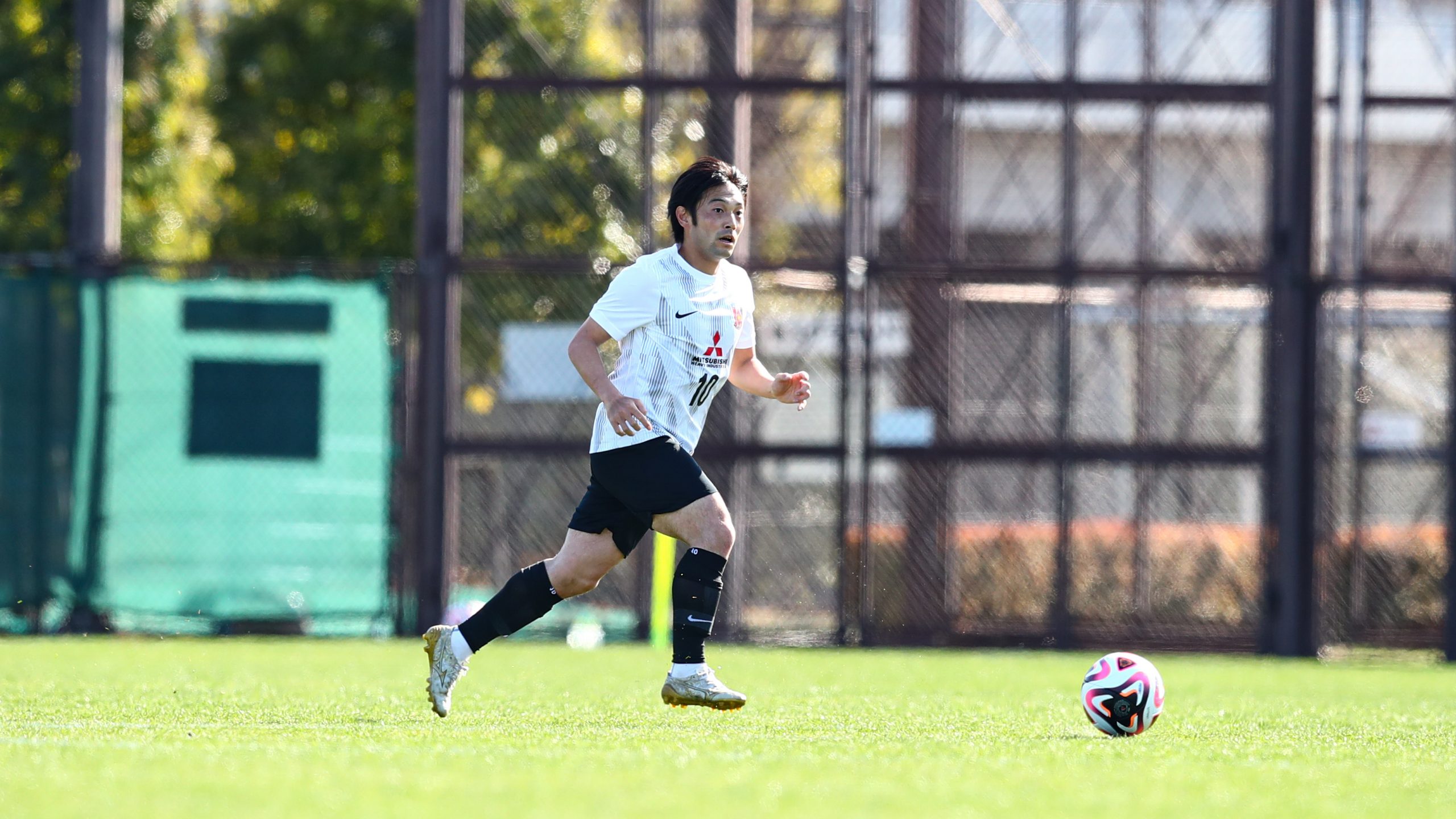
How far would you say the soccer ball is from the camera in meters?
6.04

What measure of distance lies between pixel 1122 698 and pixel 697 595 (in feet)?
4.81

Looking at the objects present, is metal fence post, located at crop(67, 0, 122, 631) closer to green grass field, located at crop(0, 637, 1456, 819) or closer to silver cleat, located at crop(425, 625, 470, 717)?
green grass field, located at crop(0, 637, 1456, 819)

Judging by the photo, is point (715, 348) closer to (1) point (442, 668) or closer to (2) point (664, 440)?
(2) point (664, 440)

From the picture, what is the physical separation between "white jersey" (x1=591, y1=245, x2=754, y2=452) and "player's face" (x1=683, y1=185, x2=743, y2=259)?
0.10m

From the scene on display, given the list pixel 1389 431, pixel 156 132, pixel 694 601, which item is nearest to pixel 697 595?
pixel 694 601

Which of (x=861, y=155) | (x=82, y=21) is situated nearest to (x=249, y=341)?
(x=82, y=21)

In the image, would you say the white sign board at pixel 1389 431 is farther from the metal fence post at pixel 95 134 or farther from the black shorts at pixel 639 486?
the metal fence post at pixel 95 134

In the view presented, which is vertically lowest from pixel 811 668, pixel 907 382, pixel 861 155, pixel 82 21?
pixel 811 668

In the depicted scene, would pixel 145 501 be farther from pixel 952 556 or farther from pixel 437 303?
pixel 952 556

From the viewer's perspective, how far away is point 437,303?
12.4m

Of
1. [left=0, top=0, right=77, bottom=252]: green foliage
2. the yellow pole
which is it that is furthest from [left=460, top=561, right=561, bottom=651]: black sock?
[left=0, top=0, right=77, bottom=252]: green foliage

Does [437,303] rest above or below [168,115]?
below

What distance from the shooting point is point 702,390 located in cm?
664

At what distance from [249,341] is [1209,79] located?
656 centimetres
